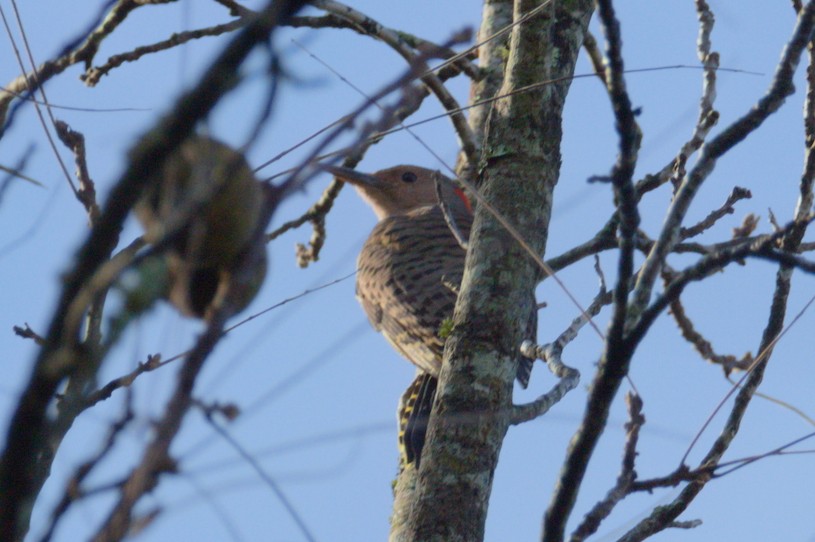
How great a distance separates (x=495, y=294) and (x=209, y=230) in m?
1.69

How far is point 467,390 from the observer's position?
2803mm

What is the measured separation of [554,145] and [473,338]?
2.53 ft

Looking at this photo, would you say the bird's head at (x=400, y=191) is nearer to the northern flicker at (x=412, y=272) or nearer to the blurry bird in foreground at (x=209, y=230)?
the northern flicker at (x=412, y=272)

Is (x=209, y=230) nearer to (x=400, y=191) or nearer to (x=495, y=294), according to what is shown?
(x=495, y=294)

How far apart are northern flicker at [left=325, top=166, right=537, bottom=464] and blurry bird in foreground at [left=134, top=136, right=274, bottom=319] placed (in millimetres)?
2391

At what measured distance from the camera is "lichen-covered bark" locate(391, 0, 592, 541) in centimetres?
267

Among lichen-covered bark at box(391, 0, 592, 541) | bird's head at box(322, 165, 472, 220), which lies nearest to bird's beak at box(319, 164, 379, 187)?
bird's head at box(322, 165, 472, 220)

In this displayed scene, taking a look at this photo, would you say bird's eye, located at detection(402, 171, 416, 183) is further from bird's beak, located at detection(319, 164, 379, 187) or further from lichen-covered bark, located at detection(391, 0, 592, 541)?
lichen-covered bark, located at detection(391, 0, 592, 541)

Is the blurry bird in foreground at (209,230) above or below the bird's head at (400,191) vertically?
below

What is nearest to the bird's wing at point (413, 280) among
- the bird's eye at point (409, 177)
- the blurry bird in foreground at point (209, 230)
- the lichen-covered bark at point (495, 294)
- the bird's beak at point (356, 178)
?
the bird's beak at point (356, 178)

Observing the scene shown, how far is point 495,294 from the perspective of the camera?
295 cm

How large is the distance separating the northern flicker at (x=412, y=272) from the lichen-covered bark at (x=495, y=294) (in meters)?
0.57

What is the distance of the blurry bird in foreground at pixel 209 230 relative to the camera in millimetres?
1239


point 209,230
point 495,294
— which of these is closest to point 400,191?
point 495,294
